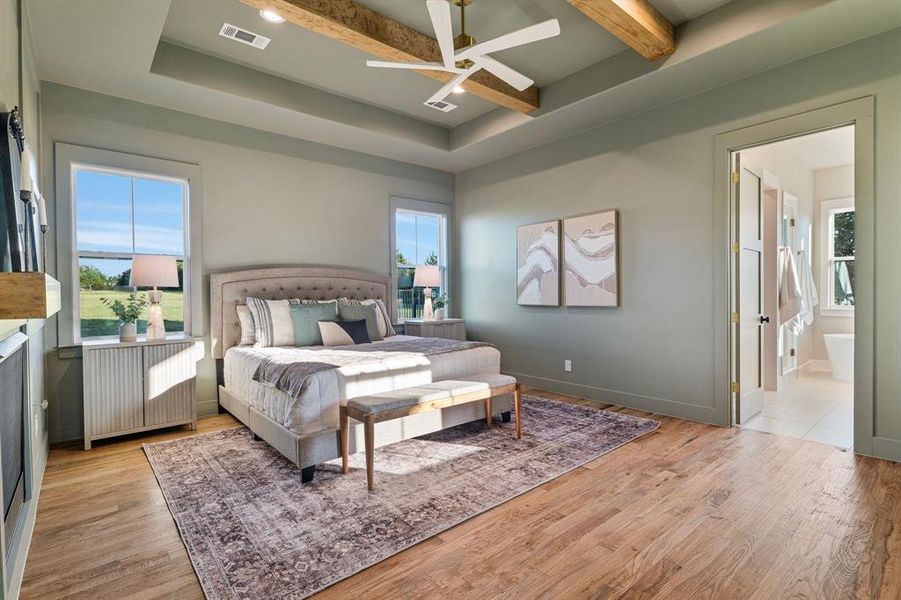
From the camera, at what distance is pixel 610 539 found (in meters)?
2.16

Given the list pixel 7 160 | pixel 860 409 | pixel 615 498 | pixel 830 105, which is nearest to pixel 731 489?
pixel 615 498

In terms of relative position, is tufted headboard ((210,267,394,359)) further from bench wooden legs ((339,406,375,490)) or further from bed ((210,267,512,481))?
bench wooden legs ((339,406,375,490))

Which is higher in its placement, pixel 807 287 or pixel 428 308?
pixel 807 287

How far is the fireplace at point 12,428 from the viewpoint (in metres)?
1.62

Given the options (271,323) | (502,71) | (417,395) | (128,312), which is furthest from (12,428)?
(502,71)

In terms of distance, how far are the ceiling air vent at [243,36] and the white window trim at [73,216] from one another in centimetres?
135

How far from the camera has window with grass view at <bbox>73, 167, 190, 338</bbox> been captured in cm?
383

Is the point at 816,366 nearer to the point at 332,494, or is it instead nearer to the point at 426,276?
the point at 426,276

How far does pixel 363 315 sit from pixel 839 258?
6346 mm

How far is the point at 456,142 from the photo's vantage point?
5.43m

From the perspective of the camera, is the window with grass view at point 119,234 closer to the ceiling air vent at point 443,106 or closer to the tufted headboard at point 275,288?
the tufted headboard at point 275,288

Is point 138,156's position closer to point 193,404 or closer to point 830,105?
point 193,404

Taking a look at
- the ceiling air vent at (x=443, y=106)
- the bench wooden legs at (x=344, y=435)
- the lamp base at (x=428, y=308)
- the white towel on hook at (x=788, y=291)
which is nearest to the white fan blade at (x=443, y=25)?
the ceiling air vent at (x=443, y=106)

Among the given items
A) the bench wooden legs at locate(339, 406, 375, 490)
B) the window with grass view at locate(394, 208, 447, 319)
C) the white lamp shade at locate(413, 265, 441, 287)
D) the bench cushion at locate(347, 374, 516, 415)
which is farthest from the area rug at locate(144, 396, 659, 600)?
the window with grass view at locate(394, 208, 447, 319)
